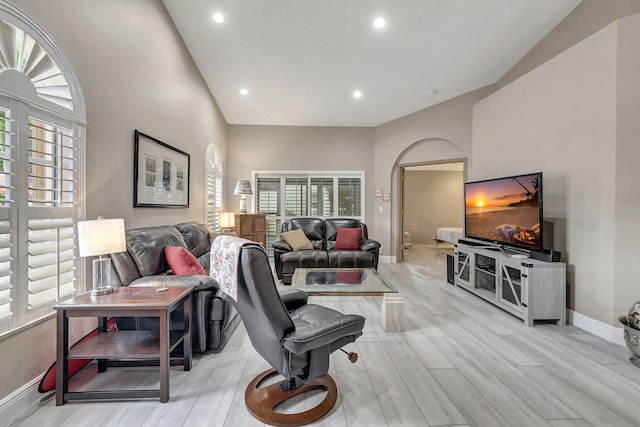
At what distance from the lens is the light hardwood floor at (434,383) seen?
5.21 feet

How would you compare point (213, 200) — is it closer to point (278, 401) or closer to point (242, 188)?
point (242, 188)

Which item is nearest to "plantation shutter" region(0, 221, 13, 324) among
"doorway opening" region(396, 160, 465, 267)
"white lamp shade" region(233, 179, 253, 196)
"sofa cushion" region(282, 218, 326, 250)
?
"sofa cushion" region(282, 218, 326, 250)

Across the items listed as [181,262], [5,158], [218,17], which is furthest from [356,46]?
[5,158]

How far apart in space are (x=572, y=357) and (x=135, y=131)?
4555mm

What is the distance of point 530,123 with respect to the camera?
11.3 ft

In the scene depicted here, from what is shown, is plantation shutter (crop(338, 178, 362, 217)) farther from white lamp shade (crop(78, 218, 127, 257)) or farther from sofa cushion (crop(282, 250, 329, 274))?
white lamp shade (crop(78, 218, 127, 257))

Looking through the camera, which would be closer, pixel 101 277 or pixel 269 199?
pixel 101 277

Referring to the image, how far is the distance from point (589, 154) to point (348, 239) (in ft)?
10.6

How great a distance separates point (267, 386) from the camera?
1834mm

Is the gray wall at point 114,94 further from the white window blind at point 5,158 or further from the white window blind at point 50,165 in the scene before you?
the white window blind at point 5,158

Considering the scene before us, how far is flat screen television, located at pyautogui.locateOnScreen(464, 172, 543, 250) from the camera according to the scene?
3.04 metres

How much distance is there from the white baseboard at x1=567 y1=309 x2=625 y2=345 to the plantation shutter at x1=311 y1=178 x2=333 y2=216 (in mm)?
4491

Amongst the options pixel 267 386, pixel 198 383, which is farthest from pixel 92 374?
pixel 267 386

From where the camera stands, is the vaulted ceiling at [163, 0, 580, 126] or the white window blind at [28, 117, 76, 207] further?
the vaulted ceiling at [163, 0, 580, 126]
